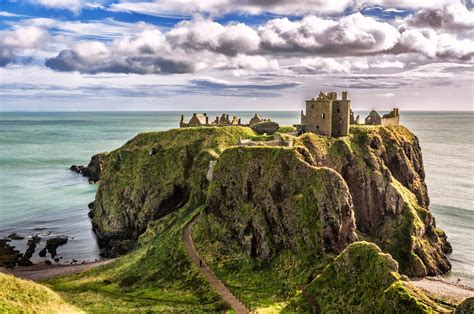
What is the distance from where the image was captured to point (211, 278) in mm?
68500

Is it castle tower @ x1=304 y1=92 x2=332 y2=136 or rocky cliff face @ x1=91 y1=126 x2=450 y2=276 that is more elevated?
castle tower @ x1=304 y1=92 x2=332 y2=136

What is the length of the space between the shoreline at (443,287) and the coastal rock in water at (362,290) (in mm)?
25020

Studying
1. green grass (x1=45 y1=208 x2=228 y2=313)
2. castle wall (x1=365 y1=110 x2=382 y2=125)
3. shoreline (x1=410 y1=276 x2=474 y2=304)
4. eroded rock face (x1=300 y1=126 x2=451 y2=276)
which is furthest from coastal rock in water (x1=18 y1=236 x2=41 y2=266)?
castle wall (x1=365 y1=110 x2=382 y2=125)

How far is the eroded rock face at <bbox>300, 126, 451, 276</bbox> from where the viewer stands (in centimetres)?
9112

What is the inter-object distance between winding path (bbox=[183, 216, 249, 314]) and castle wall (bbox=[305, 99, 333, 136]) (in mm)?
34749

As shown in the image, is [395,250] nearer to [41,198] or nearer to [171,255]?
[171,255]

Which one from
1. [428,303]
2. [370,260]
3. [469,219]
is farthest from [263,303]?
[469,219]

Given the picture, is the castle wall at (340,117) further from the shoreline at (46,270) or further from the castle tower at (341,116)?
the shoreline at (46,270)

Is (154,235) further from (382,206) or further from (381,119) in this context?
(381,119)

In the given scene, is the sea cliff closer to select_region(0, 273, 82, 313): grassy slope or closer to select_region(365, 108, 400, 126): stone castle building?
select_region(365, 108, 400, 126): stone castle building

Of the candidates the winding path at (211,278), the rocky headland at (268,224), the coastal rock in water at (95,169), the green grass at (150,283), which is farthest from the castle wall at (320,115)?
the coastal rock in water at (95,169)

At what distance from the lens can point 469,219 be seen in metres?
119

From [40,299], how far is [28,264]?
127 ft

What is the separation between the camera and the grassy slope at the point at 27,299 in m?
49.2
